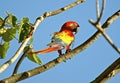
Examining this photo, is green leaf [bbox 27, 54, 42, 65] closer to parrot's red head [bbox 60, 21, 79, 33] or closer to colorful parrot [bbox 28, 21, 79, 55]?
colorful parrot [bbox 28, 21, 79, 55]

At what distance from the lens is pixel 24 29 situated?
1192mm

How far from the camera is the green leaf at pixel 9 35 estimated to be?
3.85 feet

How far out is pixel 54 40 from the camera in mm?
1281

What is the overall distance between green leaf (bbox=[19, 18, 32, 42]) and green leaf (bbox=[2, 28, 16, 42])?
42 millimetres

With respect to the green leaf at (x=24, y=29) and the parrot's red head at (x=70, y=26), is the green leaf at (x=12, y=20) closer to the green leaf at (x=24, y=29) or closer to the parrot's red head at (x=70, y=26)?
the green leaf at (x=24, y=29)

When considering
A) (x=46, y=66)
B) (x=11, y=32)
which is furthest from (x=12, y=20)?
(x=46, y=66)

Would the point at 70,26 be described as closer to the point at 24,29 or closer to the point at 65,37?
the point at 65,37

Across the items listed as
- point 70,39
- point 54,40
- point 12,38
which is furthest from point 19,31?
point 70,39

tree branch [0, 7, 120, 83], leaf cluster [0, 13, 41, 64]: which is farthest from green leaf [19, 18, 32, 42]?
tree branch [0, 7, 120, 83]

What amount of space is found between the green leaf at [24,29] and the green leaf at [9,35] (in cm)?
4

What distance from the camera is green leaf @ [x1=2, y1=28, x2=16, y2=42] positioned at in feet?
3.85

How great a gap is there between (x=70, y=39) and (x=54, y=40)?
112 mm

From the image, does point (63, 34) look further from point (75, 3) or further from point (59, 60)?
point (59, 60)

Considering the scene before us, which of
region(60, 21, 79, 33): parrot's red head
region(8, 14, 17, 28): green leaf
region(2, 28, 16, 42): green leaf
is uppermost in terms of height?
region(8, 14, 17, 28): green leaf
